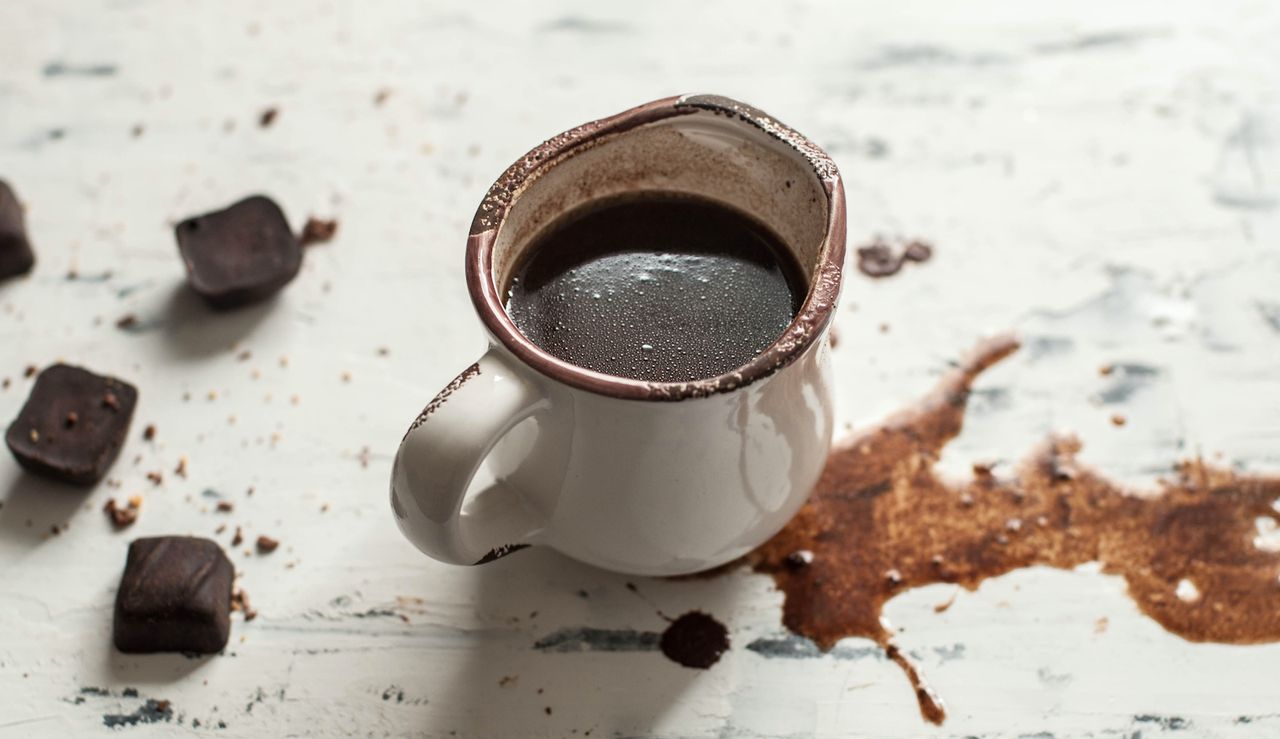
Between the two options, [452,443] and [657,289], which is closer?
[452,443]

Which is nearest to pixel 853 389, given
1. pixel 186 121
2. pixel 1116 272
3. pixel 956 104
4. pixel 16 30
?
pixel 1116 272

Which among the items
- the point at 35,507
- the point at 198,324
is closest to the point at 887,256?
the point at 198,324

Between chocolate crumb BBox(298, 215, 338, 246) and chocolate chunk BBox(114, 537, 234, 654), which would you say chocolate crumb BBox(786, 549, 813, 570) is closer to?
chocolate chunk BBox(114, 537, 234, 654)

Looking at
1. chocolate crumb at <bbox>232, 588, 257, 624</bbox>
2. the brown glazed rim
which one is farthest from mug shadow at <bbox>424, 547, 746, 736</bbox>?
the brown glazed rim

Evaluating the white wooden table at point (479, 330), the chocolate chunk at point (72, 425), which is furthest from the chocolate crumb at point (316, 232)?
the chocolate chunk at point (72, 425)

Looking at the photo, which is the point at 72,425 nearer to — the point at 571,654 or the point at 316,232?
the point at 316,232

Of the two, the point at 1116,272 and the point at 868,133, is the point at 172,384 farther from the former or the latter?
the point at 1116,272

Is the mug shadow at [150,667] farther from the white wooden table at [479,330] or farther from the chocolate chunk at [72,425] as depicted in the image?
the chocolate chunk at [72,425]
